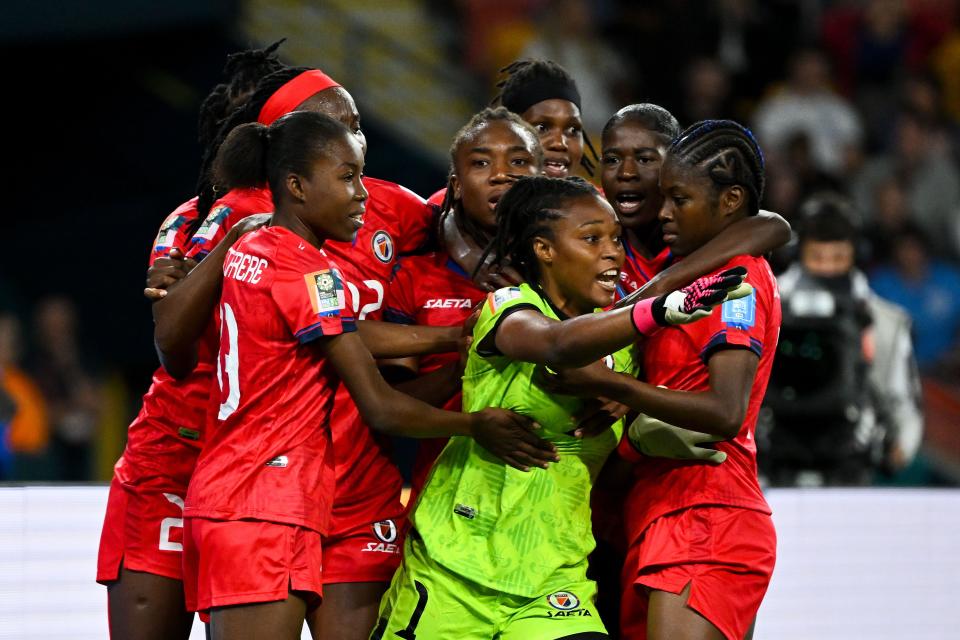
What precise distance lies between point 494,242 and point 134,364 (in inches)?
281

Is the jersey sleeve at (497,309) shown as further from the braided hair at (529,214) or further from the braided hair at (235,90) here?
the braided hair at (235,90)

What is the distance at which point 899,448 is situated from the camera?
6617mm

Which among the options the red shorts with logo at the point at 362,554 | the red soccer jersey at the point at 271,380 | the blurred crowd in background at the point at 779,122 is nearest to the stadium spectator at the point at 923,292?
the blurred crowd in background at the point at 779,122

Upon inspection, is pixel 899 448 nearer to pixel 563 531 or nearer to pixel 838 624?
pixel 838 624

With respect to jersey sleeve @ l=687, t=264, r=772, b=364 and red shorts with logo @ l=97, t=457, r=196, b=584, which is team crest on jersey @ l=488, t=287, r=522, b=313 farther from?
red shorts with logo @ l=97, t=457, r=196, b=584

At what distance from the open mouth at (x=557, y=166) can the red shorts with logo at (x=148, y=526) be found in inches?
51.6

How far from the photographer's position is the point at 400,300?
159 inches

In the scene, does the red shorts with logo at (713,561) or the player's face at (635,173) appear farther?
the player's face at (635,173)

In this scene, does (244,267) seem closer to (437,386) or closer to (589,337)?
(437,386)

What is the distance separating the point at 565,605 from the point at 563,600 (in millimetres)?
13

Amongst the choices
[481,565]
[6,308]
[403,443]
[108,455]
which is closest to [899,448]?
[403,443]

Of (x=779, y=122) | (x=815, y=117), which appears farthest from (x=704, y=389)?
(x=815, y=117)

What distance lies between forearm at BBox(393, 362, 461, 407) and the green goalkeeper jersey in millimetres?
246

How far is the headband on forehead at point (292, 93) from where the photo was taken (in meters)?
3.94
